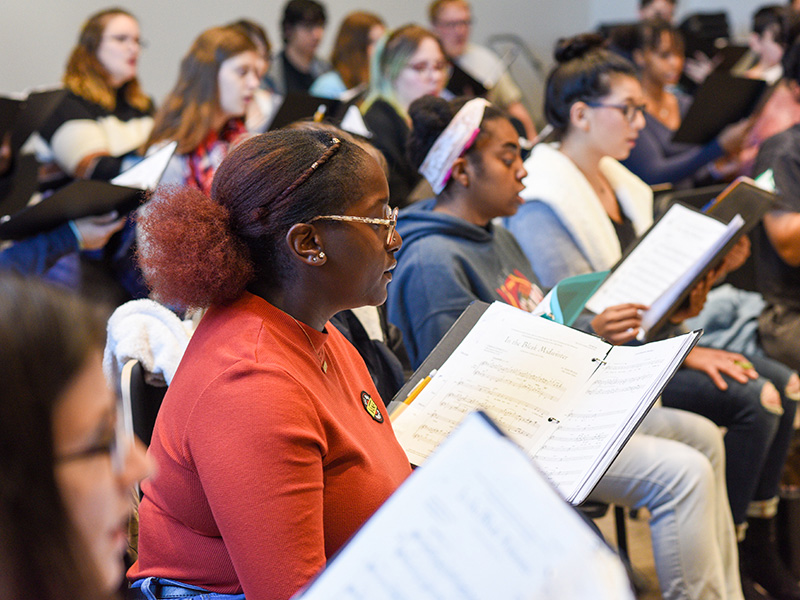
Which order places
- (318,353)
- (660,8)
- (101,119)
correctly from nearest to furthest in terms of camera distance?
1. (318,353)
2. (101,119)
3. (660,8)

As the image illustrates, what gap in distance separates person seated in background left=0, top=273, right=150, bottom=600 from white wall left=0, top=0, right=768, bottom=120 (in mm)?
3881

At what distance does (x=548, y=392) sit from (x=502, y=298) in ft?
2.03

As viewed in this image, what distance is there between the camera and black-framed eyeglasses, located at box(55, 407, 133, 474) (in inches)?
21.6

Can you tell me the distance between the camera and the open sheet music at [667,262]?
1804mm

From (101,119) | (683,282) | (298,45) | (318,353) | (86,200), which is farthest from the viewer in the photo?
(298,45)

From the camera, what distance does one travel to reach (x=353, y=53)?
418 cm

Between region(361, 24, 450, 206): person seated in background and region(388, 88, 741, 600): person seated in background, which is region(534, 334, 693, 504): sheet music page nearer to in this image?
region(388, 88, 741, 600): person seated in background

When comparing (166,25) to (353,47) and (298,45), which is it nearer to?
(298,45)

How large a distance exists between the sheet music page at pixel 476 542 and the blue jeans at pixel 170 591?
490 millimetres

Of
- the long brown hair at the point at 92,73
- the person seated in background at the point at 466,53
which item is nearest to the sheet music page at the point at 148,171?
the long brown hair at the point at 92,73

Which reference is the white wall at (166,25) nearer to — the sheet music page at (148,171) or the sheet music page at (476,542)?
the sheet music page at (148,171)

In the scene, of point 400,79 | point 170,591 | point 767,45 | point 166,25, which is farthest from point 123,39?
point 767,45

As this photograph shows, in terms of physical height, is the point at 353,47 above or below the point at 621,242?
above

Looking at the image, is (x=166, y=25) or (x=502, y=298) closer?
(x=502, y=298)
